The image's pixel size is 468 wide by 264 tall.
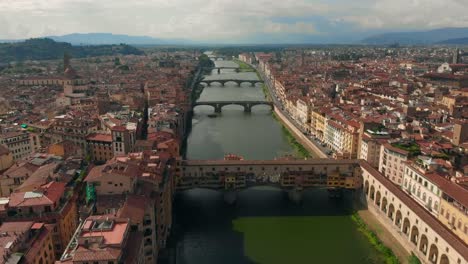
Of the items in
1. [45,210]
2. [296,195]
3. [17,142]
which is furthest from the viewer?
[17,142]

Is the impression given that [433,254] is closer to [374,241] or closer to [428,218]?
[428,218]

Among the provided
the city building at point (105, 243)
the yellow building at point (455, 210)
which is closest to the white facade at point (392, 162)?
the yellow building at point (455, 210)

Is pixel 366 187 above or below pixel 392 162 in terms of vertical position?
below

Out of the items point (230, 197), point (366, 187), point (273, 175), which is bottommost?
point (230, 197)

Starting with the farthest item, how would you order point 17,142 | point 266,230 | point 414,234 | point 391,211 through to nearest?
point 17,142
point 266,230
point 391,211
point 414,234

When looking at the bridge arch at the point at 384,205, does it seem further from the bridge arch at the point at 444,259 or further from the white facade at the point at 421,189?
the bridge arch at the point at 444,259

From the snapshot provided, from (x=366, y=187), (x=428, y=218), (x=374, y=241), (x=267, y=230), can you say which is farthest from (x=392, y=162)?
(x=267, y=230)

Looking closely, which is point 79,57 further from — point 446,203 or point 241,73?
point 446,203
